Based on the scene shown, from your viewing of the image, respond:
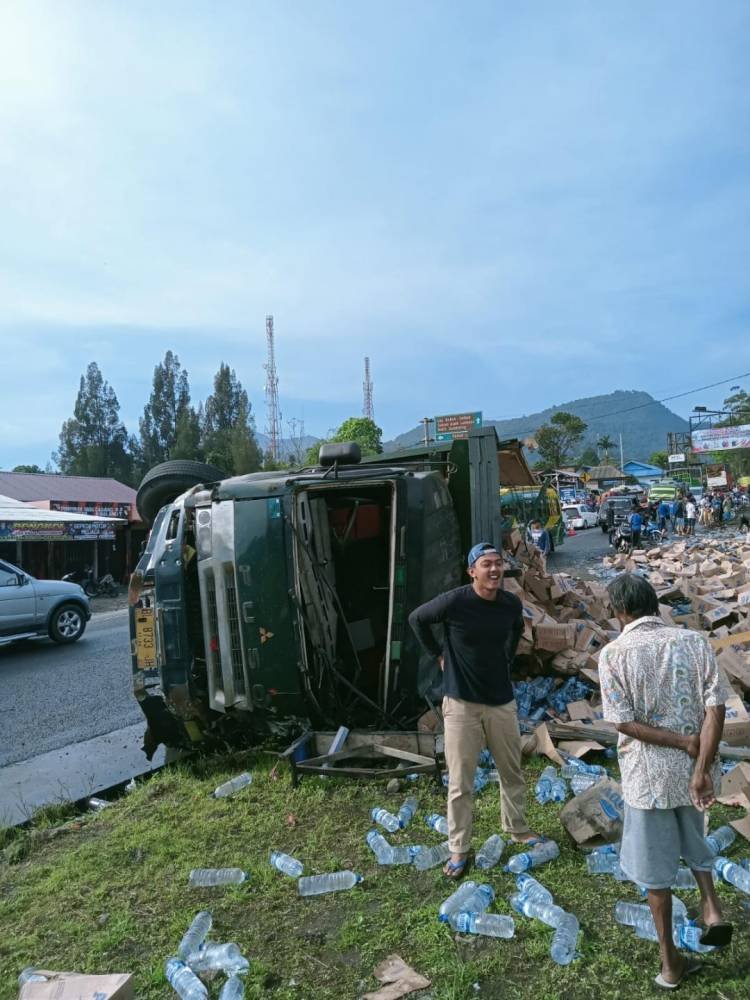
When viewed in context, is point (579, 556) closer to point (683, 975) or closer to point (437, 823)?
point (437, 823)

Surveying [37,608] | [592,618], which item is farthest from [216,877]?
[37,608]

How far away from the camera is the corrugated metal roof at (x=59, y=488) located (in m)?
26.6

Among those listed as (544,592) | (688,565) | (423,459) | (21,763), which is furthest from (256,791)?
(688,565)

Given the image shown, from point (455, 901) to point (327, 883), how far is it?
2.25 ft

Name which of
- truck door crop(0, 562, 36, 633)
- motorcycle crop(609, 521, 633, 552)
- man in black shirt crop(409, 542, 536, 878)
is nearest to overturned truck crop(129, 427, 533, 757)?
man in black shirt crop(409, 542, 536, 878)

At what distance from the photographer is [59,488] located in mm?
28531

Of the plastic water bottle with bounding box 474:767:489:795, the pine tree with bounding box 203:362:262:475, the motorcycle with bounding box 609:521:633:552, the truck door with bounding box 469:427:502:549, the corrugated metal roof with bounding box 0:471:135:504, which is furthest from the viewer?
the pine tree with bounding box 203:362:262:475

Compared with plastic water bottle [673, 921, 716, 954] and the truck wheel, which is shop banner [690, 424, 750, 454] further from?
plastic water bottle [673, 921, 716, 954]

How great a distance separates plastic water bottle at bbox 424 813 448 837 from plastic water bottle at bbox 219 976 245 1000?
1471 mm

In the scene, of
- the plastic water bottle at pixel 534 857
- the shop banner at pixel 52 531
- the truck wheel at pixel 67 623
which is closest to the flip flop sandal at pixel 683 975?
the plastic water bottle at pixel 534 857

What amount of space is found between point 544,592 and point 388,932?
17.9ft

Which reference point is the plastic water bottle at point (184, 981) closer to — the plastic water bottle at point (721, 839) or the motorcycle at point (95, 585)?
the plastic water bottle at point (721, 839)

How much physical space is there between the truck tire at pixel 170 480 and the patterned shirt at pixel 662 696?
4815 mm

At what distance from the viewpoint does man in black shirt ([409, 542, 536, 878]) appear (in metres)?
3.64
